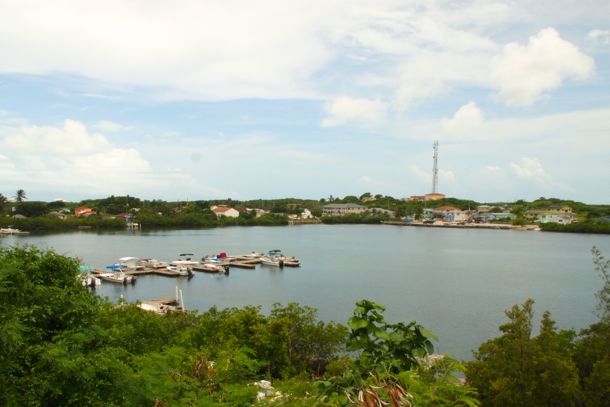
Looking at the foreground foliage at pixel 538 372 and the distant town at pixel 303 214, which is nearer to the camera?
the foreground foliage at pixel 538 372

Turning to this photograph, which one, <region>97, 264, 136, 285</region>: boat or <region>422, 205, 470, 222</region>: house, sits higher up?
<region>422, 205, 470, 222</region>: house

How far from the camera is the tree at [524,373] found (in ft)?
23.1

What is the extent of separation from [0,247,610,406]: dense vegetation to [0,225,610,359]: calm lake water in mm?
5774

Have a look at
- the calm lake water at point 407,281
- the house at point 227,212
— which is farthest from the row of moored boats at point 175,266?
the house at point 227,212

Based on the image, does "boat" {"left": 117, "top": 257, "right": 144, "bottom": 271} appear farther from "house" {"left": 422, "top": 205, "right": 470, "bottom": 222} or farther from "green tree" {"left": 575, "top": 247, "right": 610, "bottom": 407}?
"house" {"left": 422, "top": 205, "right": 470, "bottom": 222}

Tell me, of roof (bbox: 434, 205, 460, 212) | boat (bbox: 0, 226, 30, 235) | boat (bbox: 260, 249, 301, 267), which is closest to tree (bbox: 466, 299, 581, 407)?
boat (bbox: 260, 249, 301, 267)

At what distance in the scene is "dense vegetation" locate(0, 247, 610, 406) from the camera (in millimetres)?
2619

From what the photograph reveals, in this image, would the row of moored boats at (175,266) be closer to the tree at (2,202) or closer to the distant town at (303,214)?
the distant town at (303,214)

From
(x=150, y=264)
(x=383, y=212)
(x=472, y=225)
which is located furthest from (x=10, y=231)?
(x=472, y=225)

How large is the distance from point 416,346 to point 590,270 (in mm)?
33620

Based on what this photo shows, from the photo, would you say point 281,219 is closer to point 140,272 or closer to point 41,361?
point 140,272

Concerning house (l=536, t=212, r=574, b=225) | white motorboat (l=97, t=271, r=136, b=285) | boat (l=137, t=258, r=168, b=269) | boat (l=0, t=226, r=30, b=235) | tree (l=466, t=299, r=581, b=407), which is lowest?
white motorboat (l=97, t=271, r=136, b=285)

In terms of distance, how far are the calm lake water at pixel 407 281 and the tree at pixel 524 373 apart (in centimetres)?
624

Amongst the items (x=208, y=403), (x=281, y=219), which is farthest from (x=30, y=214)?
(x=208, y=403)
